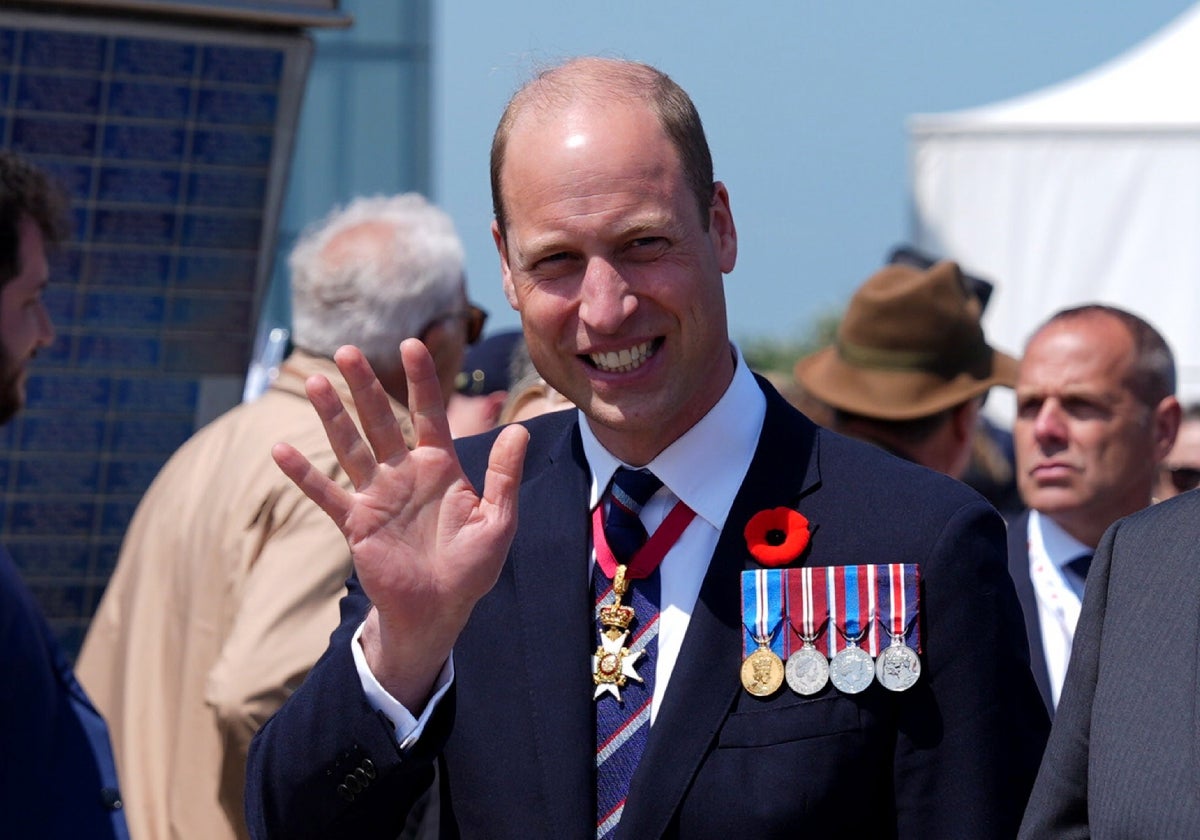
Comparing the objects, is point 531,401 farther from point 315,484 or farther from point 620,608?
point 315,484

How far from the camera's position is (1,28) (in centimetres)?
366

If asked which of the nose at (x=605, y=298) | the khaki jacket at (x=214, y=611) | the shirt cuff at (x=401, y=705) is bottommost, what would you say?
the khaki jacket at (x=214, y=611)

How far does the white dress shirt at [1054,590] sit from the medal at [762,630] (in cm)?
156

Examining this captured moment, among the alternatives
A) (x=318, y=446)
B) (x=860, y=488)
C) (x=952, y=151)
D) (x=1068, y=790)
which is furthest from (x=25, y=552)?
(x=952, y=151)

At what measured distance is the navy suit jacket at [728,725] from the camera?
220 centimetres

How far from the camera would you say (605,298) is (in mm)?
2291

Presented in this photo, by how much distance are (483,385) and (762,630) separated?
9.65 feet

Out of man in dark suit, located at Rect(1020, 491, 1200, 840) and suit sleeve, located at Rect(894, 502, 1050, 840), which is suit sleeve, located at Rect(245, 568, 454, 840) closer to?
suit sleeve, located at Rect(894, 502, 1050, 840)

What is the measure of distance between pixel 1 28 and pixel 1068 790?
2.66m

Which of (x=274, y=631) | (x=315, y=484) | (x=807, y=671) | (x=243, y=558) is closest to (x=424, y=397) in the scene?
Result: (x=315, y=484)

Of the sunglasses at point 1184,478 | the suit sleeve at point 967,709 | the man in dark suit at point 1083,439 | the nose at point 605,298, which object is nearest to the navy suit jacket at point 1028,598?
Answer: the man in dark suit at point 1083,439

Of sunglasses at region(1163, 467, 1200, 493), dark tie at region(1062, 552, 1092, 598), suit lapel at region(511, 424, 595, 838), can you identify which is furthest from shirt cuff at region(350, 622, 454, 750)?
sunglasses at region(1163, 467, 1200, 493)

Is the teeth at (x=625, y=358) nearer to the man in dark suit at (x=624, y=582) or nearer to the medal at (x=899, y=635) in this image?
the man in dark suit at (x=624, y=582)

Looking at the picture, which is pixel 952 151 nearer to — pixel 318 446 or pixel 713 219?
pixel 318 446
